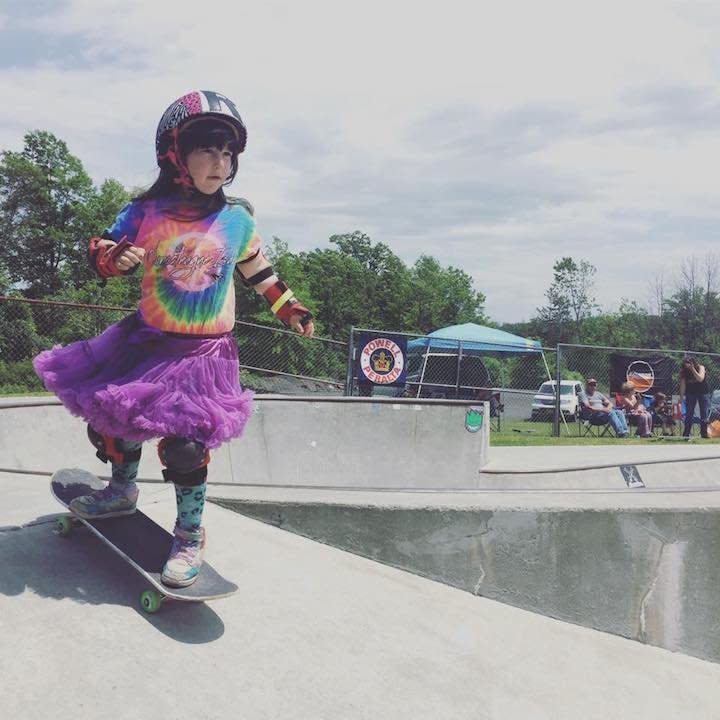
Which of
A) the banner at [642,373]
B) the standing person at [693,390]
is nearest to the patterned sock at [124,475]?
the standing person at [693,390]

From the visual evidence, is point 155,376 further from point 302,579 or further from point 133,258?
point 302,579

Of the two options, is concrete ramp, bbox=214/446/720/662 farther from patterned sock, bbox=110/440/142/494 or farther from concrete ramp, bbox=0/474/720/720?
patterned sock, bbox=110/440/142/494

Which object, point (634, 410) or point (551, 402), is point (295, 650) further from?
point (551, 402)

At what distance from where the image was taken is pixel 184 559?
9.08 feet

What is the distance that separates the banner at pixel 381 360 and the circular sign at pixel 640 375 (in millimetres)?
5557

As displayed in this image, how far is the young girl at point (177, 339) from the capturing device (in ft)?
9.06

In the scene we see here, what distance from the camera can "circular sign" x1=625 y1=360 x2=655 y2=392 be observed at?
1534 cm

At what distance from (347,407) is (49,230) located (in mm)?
43219

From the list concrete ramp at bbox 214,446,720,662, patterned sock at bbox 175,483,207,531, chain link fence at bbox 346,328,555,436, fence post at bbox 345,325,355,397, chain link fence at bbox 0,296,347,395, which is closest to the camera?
patterned sock at bbox 175,483,207,531

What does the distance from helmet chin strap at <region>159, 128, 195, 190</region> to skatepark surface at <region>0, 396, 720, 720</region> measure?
1666mm

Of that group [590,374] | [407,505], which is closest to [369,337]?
[407,505]

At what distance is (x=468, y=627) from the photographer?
3.06 meters

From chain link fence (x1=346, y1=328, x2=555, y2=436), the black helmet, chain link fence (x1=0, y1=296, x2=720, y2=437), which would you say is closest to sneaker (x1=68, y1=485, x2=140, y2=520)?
the black helmet

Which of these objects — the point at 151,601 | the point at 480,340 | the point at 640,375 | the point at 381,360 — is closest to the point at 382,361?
the point at 381,360
